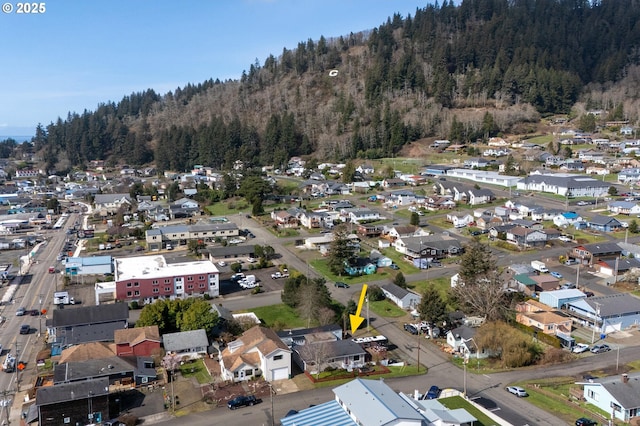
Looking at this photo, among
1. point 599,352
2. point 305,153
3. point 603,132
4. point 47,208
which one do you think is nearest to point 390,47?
point 305,153

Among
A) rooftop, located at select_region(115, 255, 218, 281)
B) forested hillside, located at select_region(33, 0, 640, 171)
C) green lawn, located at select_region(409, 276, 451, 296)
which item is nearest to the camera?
rooftop, located at select_region(115, 255, 218, 281)

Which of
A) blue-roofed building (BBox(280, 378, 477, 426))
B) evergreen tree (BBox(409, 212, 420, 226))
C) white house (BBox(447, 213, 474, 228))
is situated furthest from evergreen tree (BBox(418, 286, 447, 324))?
white house (BBox(447, 213, 474, 228))

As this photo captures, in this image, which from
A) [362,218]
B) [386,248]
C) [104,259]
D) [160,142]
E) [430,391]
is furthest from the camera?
[160,142]

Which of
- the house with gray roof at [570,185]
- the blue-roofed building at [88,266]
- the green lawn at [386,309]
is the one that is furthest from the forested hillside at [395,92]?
the green lawn at [386,309]

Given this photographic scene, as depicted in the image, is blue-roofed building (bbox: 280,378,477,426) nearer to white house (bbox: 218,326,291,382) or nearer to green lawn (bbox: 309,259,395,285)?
white house (bbox: 218,326,291,382)

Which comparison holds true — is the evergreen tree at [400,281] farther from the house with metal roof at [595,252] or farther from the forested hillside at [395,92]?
the forested hillside at [395,92]

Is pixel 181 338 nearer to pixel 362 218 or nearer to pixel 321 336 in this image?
pixel 321 336

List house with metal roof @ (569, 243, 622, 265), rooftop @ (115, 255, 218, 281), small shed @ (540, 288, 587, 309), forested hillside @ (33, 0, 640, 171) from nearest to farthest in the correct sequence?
small shed @ (540, 288, 587, 309), rooftop @ (115, 255, 218, 281), house with metal roof @ (569, 243, 622, 265), forested hillside @ (33, 0, 640, 171)
